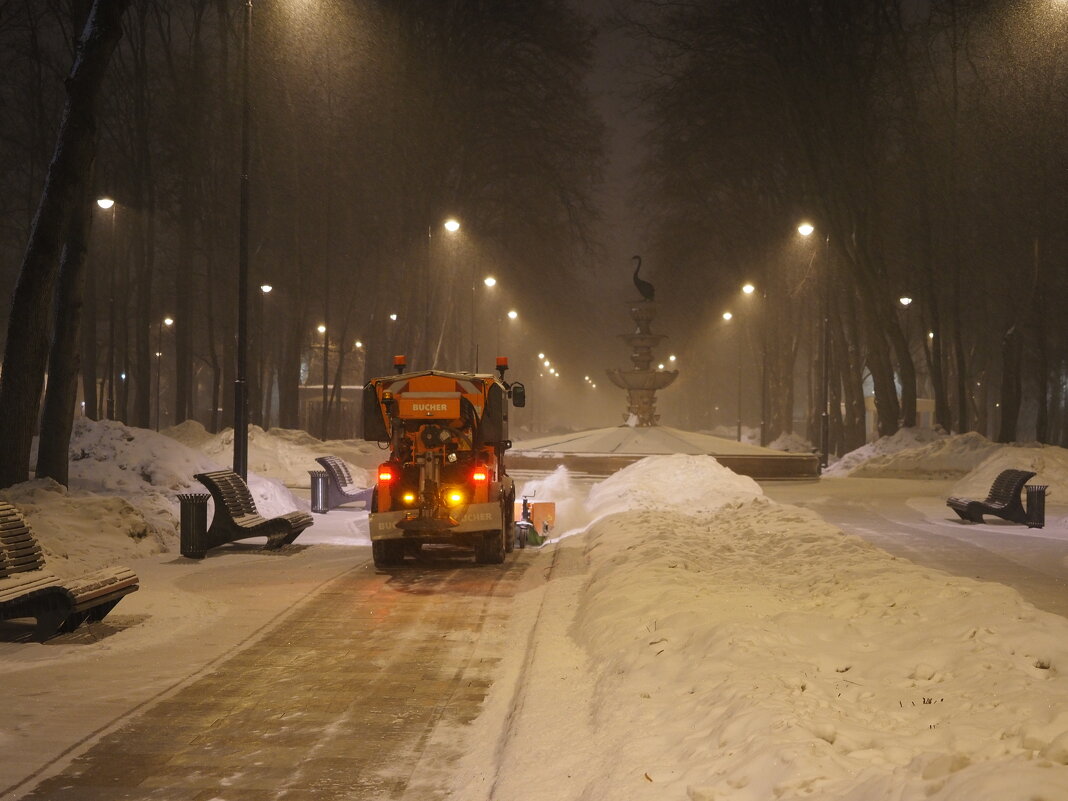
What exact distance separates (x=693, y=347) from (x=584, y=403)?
124245 mm

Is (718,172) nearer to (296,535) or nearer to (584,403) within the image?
(296,535)

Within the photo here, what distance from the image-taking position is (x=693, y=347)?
231ft

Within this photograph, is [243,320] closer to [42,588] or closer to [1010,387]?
[42,588]

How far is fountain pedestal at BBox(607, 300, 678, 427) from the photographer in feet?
146

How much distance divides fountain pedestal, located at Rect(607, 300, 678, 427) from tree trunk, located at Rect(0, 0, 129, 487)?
1119 inches

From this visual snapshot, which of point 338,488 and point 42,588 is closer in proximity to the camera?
point 42,588

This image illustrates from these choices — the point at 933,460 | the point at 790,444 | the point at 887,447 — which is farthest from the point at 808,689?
the point at 790,444

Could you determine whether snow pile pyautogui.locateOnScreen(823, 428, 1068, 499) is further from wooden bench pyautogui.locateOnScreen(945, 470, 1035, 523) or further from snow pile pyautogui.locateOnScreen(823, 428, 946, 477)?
wooden bench pyautogui.locateOnScreen(945, 470, 1035, 523)

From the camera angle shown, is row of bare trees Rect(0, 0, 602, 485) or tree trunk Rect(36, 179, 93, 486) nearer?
tree trunk Rect(36, 179, 93, 486)

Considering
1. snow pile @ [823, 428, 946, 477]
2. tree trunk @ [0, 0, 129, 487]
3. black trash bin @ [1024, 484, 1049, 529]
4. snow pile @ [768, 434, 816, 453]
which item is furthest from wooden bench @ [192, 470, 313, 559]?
snow pile @ [768, 434, 816, 453]

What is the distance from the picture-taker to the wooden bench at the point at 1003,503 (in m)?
21.9

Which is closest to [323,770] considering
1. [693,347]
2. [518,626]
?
[518,626]

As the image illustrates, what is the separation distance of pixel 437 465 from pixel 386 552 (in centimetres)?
127

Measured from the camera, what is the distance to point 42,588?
31.9 feet
